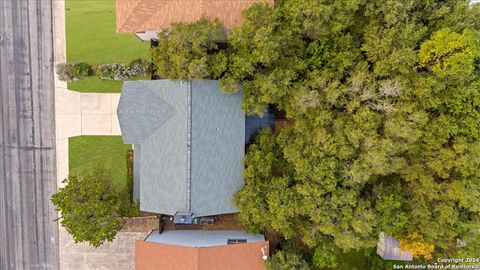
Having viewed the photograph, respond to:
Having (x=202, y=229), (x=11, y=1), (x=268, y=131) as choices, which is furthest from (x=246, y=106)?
(x=11, y=1)

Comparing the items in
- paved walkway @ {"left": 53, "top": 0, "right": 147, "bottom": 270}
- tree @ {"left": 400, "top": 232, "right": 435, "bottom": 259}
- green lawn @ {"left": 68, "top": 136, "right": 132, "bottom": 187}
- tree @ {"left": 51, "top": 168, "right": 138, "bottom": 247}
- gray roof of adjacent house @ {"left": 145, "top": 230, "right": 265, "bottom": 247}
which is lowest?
gray roof of adjacent house @ {"left": 145, "top": 230, "right": 265, "bottom": 247}

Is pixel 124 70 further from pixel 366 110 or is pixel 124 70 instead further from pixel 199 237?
pixel 366 110

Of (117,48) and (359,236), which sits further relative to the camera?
(117,48)

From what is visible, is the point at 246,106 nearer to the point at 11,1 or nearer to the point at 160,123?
the point at 160,123

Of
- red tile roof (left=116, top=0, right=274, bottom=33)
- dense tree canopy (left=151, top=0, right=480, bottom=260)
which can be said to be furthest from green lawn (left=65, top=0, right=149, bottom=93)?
dense tree canopy (left=151, top=0, right=480, bottom=260)

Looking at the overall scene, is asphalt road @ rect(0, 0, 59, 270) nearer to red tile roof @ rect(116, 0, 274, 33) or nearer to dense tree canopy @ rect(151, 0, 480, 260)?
red tile roof @ rect(116, 0, 274, 33)

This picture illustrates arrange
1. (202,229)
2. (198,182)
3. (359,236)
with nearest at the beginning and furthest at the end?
(359,236)
(198,182)
(202,229)
